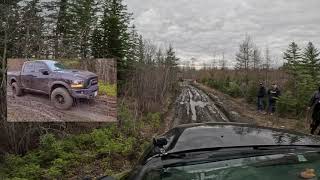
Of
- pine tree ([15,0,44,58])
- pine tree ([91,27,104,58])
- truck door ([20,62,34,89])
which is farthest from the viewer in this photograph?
pine tree ([91,27,104,58])

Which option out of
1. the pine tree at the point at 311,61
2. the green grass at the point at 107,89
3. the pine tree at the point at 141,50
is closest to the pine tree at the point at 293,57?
the pine tree at the point at 311,61

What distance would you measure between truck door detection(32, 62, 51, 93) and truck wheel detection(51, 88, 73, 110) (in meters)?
0.26

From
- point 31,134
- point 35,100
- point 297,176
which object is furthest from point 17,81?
point 297,176

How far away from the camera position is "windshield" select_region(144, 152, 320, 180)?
10.5ft

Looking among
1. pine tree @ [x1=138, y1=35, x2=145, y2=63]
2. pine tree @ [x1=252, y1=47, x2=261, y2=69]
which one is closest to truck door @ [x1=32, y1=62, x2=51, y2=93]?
pine tree @ [x1=138, y1=35, x2=145, y2=63]

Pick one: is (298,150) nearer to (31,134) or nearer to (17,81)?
(17,81)

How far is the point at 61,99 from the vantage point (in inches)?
502

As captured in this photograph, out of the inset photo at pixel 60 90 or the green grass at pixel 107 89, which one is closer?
the inset photo at pixel 60 90

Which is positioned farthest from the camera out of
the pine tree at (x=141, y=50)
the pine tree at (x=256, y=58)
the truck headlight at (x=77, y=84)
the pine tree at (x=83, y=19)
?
the pine tree at (x=256, y=58)

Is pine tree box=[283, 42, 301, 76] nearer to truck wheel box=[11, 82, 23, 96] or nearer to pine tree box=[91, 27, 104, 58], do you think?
pine tree box=[91, 27, 104, 58]

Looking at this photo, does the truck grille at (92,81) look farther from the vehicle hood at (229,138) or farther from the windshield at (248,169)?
the windshield at (248,169)

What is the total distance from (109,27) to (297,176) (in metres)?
23.4

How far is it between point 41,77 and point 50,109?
873mm

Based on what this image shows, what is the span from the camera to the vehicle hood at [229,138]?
3705 mm
